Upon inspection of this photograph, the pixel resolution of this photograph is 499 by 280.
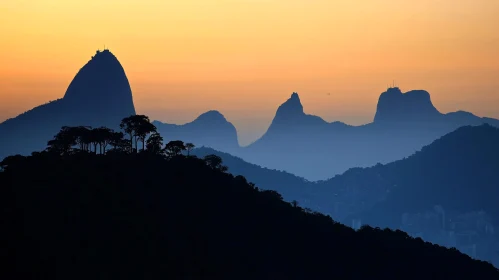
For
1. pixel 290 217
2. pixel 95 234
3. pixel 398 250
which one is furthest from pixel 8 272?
pixel 398 250

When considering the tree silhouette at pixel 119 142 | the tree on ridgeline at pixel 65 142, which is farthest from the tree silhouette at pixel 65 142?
the tree silhouette at pixel 119 142

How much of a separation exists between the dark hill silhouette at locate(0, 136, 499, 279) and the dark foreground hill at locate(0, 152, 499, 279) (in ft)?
0.52

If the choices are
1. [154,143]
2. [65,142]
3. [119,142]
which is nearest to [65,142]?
[65,142]

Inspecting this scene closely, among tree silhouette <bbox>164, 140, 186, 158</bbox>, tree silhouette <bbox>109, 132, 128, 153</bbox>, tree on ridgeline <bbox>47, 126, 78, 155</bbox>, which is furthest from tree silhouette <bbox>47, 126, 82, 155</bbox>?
tree silhouette <bbox>164, 140, 186, 158</bbox>

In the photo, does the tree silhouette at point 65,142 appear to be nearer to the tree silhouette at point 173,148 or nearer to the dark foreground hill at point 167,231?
the dark foreground hill at point 167,231

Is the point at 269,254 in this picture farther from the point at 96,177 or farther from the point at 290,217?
the point at 96,177

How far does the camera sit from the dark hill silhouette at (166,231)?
323 feet

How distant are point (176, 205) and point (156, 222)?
7.73 meters

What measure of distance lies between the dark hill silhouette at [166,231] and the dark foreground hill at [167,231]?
158mm

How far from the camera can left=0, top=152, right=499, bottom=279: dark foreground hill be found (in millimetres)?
98375

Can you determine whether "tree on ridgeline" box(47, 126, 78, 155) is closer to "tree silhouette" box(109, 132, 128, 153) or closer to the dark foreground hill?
"tree silhouette" box(109, 132, 128, 153)

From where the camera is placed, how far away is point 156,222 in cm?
11025

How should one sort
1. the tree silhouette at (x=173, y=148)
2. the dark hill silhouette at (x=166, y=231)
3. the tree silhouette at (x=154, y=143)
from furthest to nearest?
the tree silhouette at (x=173, y=148)
the tree silhouette at (x=154, y=143)
the dark hill silhouette at (x=166, y=231)

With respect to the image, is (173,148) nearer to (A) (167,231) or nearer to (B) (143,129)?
(B) (143,129)
